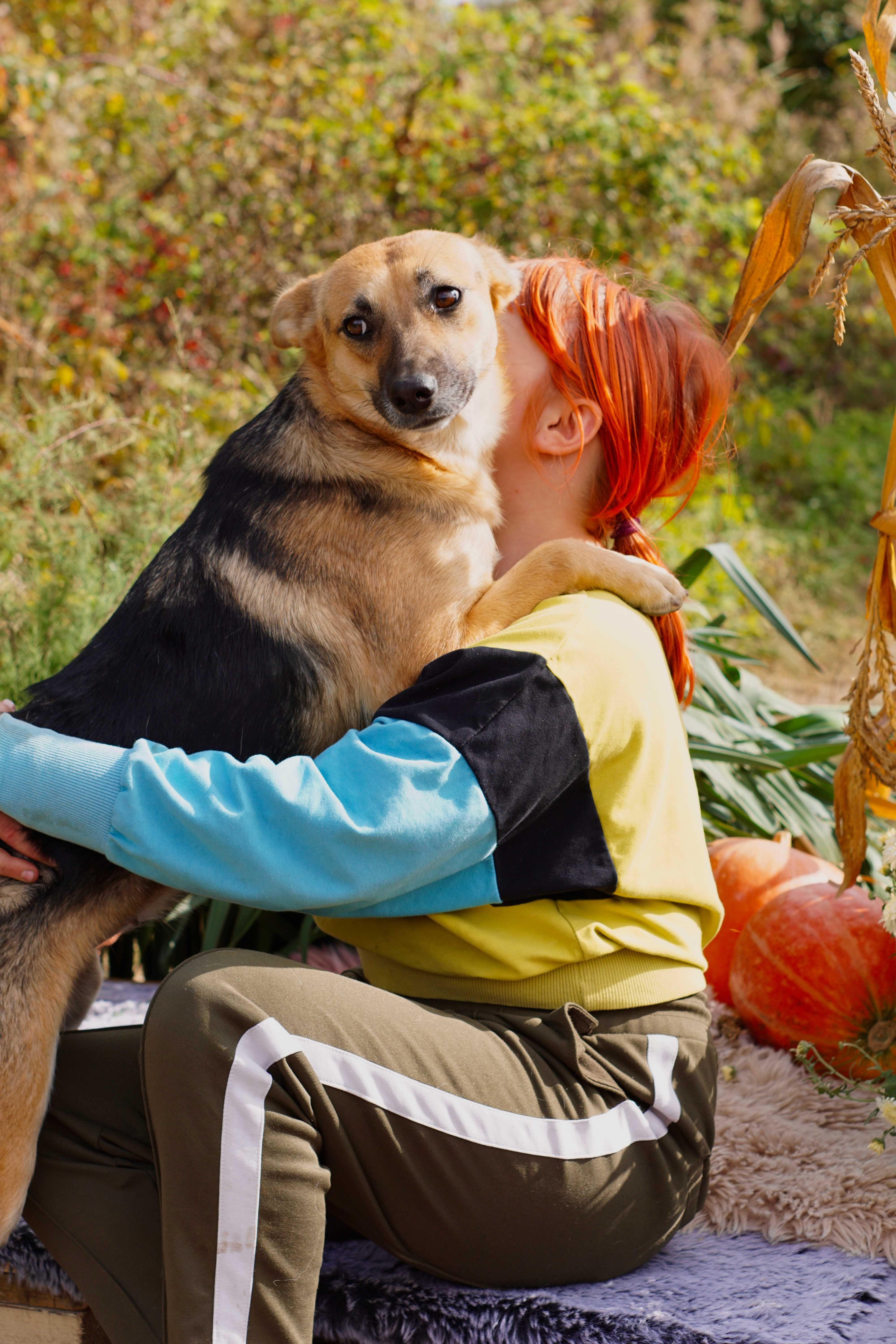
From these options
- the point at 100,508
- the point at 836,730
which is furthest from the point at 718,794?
the point at 100,508

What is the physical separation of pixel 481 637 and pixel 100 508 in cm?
200

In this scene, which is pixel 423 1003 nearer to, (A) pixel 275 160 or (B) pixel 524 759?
(B) pixel 524 759

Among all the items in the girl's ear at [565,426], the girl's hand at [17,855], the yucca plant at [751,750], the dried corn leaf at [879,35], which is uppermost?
the dried corn leaf at [879,35]

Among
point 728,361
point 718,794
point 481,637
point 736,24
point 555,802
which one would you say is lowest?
point 718,794

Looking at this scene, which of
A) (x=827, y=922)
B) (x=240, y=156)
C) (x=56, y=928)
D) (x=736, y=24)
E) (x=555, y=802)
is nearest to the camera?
(x=555, y=802)

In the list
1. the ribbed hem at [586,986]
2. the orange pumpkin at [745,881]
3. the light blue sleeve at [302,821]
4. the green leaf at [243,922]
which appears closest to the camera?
the light blue sleeve at [302,821]

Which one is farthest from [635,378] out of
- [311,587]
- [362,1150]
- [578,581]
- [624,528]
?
[362,1150]

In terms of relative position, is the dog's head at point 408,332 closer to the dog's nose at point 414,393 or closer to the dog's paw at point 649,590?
the dog's nose at point 414,393

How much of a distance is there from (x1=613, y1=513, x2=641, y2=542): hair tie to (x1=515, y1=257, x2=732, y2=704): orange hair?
1 cm

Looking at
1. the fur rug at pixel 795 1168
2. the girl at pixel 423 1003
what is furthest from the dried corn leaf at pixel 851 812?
the girl at pixel 423 1003

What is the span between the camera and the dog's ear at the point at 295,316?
2469 millimetres

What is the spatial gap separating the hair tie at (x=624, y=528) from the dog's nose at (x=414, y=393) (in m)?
0.45

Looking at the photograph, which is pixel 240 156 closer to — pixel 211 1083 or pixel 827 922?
pixel 827 922

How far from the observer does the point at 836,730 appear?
132 inches
